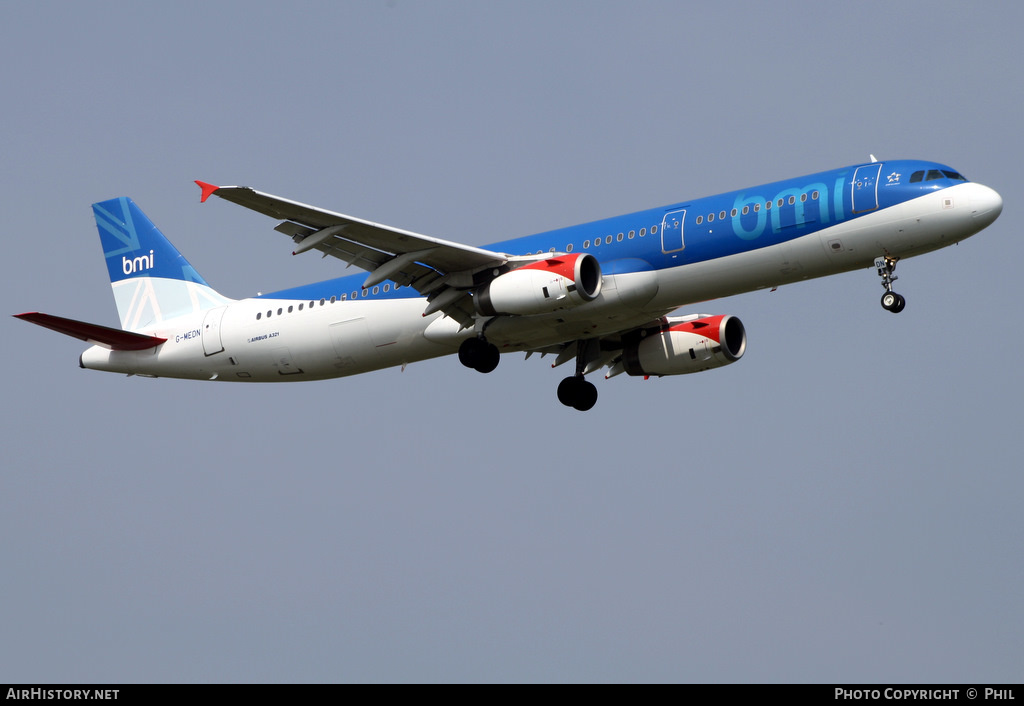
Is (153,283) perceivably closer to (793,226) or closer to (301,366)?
(301,366)

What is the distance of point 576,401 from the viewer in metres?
42.0

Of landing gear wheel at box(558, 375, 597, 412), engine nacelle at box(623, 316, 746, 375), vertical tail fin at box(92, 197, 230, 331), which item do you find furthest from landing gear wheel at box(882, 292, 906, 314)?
vertical tail fin at box(92, 197, 230, 331)

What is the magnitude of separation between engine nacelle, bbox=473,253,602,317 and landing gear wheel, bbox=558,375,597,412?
7.28 meters

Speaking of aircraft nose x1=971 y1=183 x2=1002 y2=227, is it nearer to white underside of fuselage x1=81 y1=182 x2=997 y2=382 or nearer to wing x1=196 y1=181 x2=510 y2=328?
white underside of fuselage x1=81 y1=182 x2=997 y2=382

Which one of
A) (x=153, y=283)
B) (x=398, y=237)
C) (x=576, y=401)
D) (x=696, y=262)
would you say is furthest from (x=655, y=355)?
(x=153, y=283)

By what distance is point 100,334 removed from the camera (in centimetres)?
4078

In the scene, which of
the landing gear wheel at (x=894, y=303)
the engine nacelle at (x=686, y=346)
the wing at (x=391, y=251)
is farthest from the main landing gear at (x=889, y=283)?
the wing at (x=391, y=251)

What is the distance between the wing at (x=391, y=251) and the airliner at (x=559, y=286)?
5 centimetres

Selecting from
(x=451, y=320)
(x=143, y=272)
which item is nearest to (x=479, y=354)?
(x=451, y=320)

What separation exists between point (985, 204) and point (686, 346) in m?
10.1

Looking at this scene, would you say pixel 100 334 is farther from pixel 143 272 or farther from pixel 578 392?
pixel 578 392

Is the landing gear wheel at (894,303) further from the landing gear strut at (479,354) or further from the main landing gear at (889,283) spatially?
the landing gear strut at (479,354)

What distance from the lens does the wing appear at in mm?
33906

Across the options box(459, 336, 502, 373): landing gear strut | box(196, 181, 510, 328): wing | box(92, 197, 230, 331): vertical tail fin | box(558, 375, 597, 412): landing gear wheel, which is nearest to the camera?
box(196, 181, 510, 328): wing
